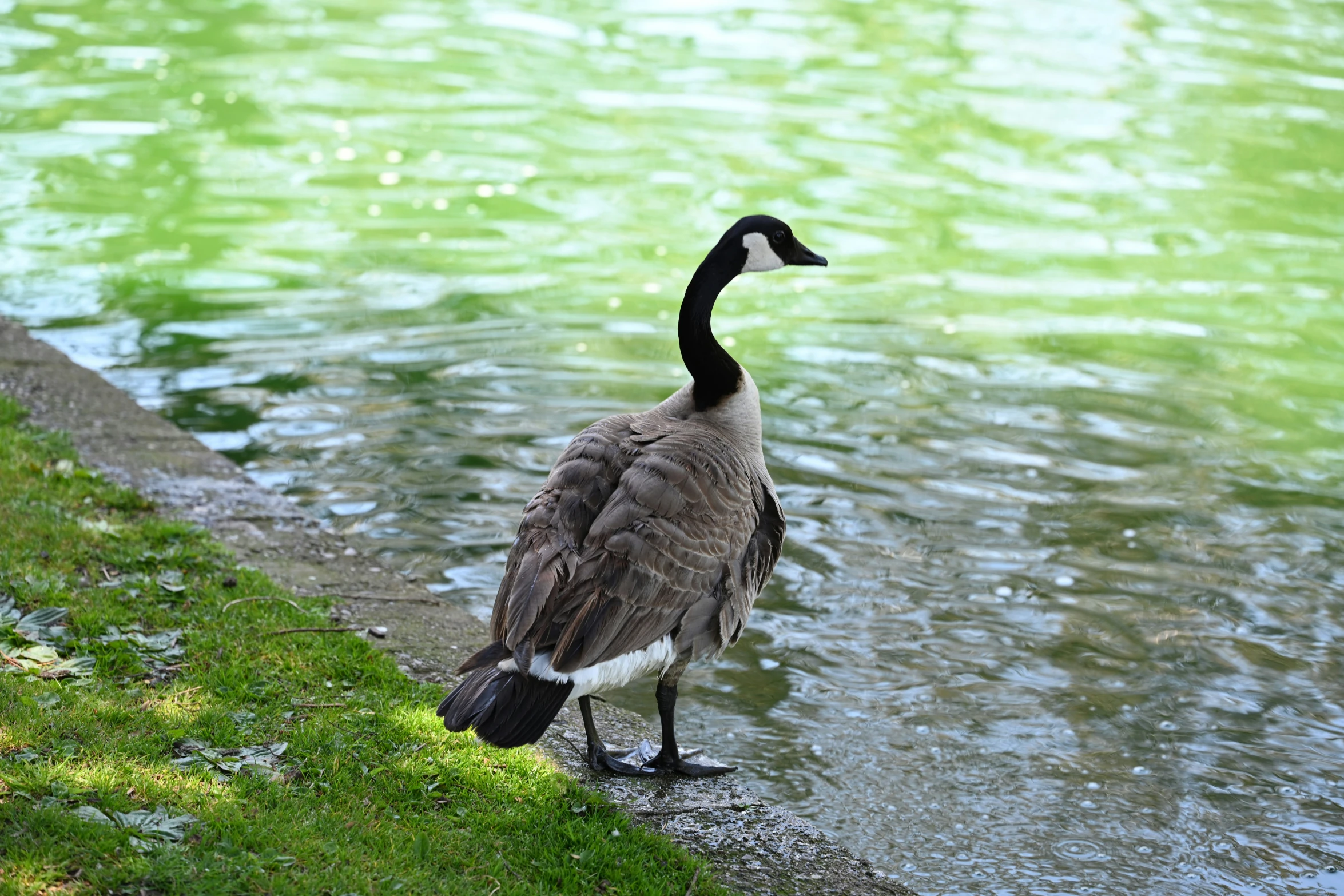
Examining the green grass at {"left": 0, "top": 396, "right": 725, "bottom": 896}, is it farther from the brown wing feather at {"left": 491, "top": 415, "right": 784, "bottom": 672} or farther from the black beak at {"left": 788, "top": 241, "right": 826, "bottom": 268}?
the black beak at {"left": 788, "top": 241, "right": 826, "bottom": 268}

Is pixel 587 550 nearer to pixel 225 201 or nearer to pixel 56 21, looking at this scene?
pixel 225 201

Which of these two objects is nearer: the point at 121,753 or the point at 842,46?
the point at 121,753

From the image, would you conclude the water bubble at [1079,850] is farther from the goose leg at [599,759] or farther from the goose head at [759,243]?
the goose head at [759,243]

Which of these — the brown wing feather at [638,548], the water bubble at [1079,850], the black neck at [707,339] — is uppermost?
the black neck at [707,339]

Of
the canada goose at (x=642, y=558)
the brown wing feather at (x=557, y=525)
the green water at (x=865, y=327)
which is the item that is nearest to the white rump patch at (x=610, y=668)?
the canada goose at (x=642, y=558)

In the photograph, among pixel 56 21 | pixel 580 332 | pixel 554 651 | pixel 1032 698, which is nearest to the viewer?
pixel 554 651

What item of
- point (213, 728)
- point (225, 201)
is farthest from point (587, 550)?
point (225, 201)

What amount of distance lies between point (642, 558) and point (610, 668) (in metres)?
0.43

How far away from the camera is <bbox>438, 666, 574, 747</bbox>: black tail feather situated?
14.3ft

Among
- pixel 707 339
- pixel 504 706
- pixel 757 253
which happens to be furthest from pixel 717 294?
pixel 504 706

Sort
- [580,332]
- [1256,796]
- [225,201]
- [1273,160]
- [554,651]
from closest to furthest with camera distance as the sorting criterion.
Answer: [554,651] < [1256,796] < [580,332] < [225,201] < [1273,160]

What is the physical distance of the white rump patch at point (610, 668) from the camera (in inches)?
179

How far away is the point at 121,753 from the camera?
465cm

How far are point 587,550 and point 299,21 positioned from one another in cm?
1849
